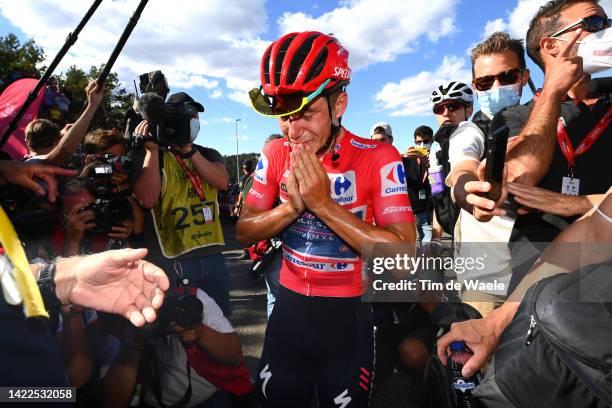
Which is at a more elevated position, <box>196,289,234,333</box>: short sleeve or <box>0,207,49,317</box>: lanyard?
<box>0,207,49,317</box>: lanyard

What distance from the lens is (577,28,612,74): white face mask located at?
157cm

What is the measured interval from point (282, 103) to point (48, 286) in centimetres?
134

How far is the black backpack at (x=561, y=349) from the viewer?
1.03m

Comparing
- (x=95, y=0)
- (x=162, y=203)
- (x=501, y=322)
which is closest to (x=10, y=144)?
(x=95, y=0)

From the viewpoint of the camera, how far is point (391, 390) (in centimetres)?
326

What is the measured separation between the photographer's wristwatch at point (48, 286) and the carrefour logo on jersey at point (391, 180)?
5.01 feet

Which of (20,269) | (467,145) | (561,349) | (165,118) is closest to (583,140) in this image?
(467,145)

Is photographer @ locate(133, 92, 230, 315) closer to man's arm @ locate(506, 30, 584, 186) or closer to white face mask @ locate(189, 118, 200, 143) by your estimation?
white face mask @ locate(189, 118, 200, 143)

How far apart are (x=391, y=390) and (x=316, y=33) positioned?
120 inches

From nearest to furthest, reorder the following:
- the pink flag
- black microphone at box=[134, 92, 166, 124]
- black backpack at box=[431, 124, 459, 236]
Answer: black microphone at box=[134, 92, 166, 124]
black backpack at box=[431, 124, 459, 236]
the pink flag

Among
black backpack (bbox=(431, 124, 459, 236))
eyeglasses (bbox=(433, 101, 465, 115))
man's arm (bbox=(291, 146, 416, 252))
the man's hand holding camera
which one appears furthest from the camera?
eyeglasses (bbox=(433, 101, 465, 115))

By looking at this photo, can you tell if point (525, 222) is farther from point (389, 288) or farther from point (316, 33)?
point (316, 33)

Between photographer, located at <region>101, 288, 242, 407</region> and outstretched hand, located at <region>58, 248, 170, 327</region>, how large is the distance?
26.3 inches

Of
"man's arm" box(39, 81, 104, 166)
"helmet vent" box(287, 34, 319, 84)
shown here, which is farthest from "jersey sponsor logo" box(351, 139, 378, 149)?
"man's arm" box(39, 81, 104, 166)
